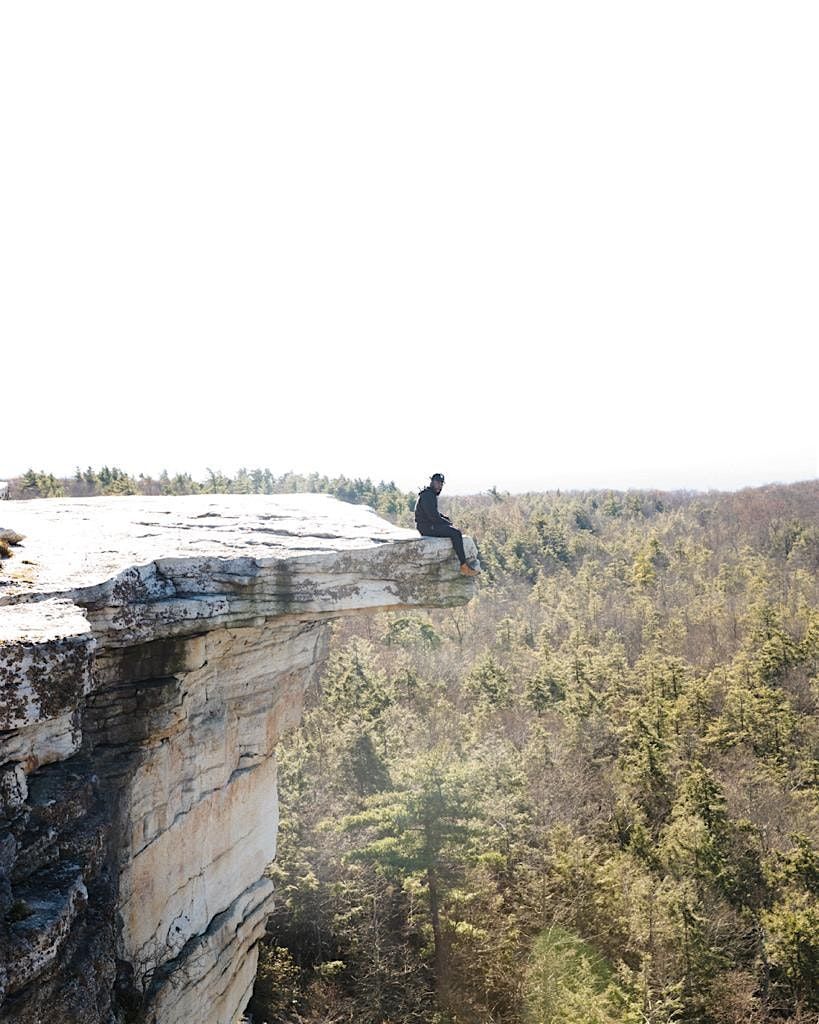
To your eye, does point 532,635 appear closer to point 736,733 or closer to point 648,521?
point 736,733

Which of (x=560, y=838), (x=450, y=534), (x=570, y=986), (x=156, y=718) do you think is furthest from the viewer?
(x=560, y=838)

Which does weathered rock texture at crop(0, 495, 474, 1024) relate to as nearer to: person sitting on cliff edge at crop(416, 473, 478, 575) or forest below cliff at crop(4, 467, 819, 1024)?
person sitting on cliff edge at crop(416, 473, 478, 575)

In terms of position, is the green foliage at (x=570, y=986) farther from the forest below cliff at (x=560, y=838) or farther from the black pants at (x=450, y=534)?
the black pants at (x=450, y=534)

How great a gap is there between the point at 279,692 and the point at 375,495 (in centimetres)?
5483

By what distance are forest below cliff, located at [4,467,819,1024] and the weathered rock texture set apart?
208 centimetres

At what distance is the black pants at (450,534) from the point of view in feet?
27.9

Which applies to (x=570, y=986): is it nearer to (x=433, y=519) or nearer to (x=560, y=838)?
(x=560, y=838)

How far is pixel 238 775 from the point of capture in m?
9.52

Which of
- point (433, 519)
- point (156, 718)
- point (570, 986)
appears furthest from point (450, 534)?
point (570, 986)

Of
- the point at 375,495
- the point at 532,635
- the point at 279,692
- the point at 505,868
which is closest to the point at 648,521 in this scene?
the point at 375,495

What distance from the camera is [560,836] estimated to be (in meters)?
16.3

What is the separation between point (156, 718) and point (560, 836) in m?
11.8

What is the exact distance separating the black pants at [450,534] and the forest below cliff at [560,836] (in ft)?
0.54

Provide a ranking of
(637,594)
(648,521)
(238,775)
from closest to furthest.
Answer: (238,775), (637,594), (648,521)
